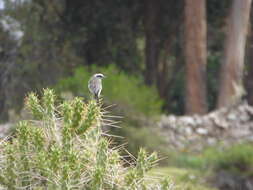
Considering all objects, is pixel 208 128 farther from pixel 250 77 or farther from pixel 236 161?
pixel 236 161

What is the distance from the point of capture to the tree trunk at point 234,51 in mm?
15680

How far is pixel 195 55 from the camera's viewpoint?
16250 millimetres

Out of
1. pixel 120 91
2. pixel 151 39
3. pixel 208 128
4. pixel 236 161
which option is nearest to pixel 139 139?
pixel 120 91

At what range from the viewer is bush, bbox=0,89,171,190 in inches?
177

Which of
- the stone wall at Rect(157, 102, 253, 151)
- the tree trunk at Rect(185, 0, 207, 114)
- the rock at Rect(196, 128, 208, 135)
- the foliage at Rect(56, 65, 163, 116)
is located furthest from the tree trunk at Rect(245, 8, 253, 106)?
the foliage at Rect(56, 65, 163, 116)

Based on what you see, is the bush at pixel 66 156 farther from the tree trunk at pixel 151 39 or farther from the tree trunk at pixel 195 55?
the tree trunk at pixel 151 39

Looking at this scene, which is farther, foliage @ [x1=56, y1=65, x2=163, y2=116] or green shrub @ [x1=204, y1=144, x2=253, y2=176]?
foliage @ [x1=56, y1=65, x2=163, y2=116]

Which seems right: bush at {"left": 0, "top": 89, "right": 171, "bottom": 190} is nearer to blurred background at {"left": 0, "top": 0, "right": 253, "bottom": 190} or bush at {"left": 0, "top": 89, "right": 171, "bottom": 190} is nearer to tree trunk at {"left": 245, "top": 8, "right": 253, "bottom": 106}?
blurred background at {"left": 0, "top": 0, "right": 253, "bottom": 190}

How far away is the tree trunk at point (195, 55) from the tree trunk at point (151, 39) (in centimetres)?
394

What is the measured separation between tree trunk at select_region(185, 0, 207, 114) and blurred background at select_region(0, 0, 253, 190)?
0.08 ft

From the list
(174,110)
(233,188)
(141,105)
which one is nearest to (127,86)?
(141,105)

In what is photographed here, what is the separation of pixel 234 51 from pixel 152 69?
5157 mm

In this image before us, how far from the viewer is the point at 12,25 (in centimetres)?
1609

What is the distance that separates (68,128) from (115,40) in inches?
623
